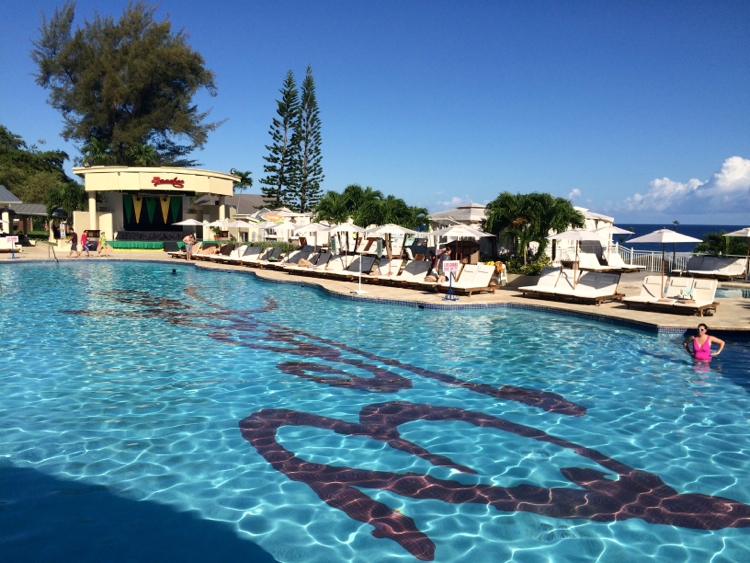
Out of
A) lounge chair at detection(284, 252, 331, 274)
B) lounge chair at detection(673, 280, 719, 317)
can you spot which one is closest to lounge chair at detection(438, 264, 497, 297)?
lounge chair at detection(673, 280, 719, 317)

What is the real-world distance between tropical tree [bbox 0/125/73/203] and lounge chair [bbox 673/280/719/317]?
48344 mm

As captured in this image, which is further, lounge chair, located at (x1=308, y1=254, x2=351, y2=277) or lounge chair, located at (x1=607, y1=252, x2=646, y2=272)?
lounge chair, located at (x1=607, y1=252, x2=646, y2=272)

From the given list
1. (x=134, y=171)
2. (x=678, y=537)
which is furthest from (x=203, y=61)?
(x=678, y=537)

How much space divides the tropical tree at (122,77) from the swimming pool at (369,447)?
128 ft

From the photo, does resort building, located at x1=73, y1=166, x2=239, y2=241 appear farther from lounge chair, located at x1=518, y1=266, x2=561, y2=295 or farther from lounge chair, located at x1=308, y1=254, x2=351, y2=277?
lounge chair, located at x1=518, y1=266, x2=561, y2=295

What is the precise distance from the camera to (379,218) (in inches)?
917

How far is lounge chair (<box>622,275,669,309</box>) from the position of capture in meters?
12.0

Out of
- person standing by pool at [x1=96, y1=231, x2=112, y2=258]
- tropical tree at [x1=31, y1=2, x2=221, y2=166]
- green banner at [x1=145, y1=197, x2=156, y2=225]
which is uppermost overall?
tropical tree at [x1=31, y1=2, x2=221, y2=166]

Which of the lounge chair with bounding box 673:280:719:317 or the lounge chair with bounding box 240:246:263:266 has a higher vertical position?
the lounge chair with bounding box 240:246:263:266

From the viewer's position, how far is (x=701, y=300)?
11414 millimetres

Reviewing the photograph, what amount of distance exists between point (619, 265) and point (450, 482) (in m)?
18.8

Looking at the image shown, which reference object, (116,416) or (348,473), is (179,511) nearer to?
(348,473)

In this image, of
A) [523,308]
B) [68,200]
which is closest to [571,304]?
[523,308]

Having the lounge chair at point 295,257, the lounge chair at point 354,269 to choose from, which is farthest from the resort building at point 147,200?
the lounge chair at point 354,269
